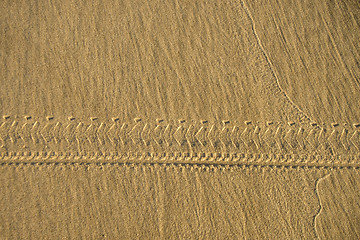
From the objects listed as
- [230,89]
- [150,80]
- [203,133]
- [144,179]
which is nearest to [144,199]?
[144,179]


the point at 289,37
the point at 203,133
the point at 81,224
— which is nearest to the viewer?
→ the point at 81,224

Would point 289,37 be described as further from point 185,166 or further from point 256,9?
point 185,166

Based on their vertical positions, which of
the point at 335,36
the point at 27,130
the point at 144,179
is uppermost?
the point at 335,36

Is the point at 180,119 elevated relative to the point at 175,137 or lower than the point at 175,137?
elevated

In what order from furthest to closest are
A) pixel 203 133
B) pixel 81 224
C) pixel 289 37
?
pixel 289 37
pixel 203 133
pixel 81 224
